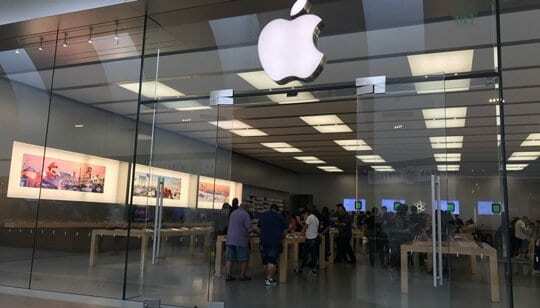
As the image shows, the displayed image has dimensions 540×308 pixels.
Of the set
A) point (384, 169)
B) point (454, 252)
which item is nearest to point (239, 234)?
point (384, 169)

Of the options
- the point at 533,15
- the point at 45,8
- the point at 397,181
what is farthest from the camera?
the point at 397,181

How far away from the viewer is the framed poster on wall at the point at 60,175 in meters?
7.79

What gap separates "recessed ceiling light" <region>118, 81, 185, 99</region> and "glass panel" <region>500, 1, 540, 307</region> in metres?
4.19

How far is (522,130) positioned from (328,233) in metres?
5.11

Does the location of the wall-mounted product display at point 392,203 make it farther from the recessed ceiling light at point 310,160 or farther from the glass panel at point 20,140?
the recessed ceiling light at point 310,160

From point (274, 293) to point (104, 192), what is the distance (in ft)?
17.1

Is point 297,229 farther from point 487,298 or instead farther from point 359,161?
point 487,298

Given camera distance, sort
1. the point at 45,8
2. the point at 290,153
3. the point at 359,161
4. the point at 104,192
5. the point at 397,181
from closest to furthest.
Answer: the point at 45,8, the point at 397,181, the point at 359,161, the point at 104,192, the point at 290,153

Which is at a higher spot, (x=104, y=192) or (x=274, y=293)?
(x=104, y=192)

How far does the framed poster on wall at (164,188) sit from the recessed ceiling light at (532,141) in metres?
8.71

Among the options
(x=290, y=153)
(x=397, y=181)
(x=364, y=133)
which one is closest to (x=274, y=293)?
(x=397, y=181)

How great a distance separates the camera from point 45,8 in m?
5.48

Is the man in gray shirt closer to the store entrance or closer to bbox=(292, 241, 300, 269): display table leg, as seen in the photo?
the store entrance

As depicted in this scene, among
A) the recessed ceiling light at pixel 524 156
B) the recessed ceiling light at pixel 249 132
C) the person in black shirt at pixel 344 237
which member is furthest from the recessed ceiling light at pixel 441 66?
the recessed ceiling light at pixel 524 156
